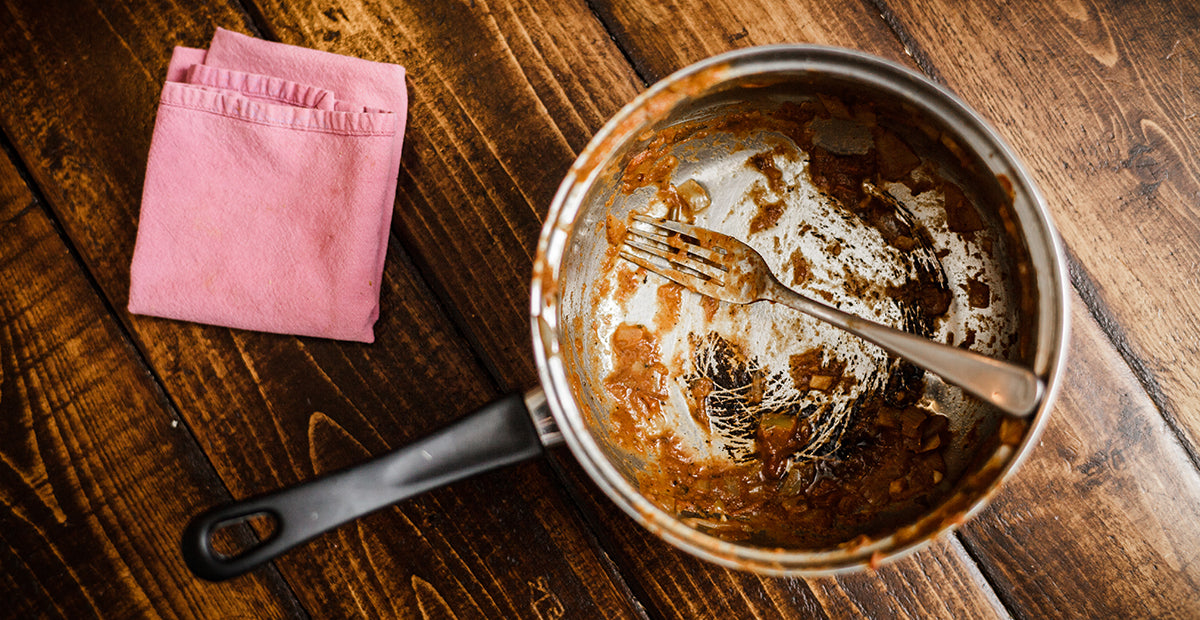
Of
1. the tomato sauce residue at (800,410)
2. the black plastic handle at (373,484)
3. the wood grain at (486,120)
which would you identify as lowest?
the tomato sauce residue at (800,410)

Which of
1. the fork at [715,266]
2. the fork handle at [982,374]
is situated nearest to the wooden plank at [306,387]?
the fork at [715,266]

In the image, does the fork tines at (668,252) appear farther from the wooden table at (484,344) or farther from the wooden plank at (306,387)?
the wooden plank at (306,387)

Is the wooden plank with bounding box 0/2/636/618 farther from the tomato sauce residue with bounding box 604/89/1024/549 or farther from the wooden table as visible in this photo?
the tomato sauce residue with bounding box 604/89/1024/549

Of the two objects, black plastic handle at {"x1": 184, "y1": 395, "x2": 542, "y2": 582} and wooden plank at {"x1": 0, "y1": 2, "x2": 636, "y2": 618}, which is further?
wooden plank at {"x1": 0, "y1": 2, "x2": 636, "y2": 618}

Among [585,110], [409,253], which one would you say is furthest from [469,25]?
[409,253]

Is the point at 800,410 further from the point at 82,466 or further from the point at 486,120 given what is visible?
the point at 82,466

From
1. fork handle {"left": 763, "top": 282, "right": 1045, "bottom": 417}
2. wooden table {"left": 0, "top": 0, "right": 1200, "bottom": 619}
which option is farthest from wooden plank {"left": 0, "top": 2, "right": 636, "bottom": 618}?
fork handle {"left": 763, "top": 282, "right": 1045, "bottom": 417}

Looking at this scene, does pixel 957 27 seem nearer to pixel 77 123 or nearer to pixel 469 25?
pixel 469 25
